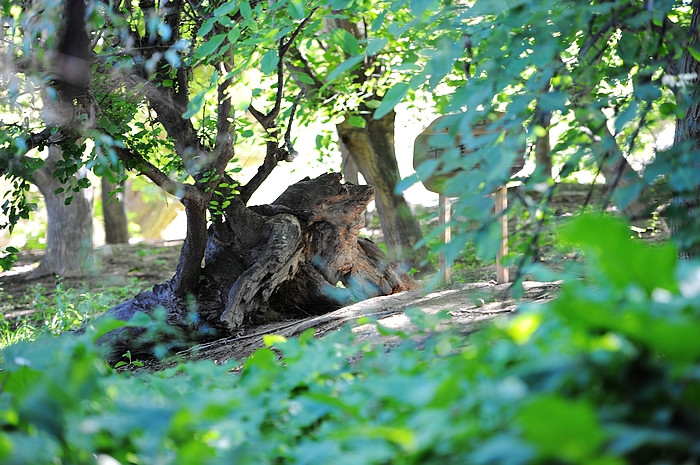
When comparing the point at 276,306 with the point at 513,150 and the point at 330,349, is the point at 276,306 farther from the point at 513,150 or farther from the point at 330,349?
the point at 513,150

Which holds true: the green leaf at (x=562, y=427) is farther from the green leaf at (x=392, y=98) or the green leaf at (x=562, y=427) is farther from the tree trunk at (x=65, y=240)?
the tree trunk at (x=65, y=240)

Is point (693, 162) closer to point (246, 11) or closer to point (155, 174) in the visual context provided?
point (246, 11)

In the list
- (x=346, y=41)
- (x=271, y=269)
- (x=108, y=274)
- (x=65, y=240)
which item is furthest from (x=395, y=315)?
(x=65, y=240)

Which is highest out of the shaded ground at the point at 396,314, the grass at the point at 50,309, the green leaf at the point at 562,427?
the green leaf at the point at 562,427

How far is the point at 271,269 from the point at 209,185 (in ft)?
2.51

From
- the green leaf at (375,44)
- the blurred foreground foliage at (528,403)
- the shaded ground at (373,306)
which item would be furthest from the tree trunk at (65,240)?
the blurred foreground foliage at (528,403)

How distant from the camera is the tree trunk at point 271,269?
17.4 ft

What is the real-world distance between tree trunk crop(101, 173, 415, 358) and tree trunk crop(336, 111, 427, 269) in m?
2.65

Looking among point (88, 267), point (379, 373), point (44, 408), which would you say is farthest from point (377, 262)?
point (88, 267)

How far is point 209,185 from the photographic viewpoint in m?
5.14

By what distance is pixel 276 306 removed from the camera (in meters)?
5.84

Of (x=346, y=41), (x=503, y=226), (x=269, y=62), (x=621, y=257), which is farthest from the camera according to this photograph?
(x=503, y=226)

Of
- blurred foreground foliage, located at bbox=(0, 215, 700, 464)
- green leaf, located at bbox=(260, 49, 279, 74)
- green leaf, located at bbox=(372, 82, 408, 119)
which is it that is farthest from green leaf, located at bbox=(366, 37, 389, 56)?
blurred foreground foliage, located at bbox=(0, 215, 700, 464)

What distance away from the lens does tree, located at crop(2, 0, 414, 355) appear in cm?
462
